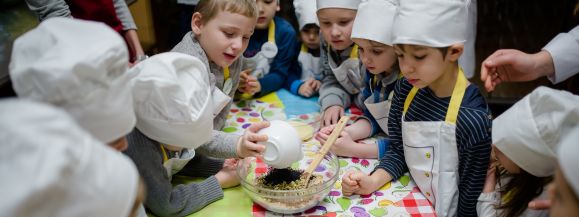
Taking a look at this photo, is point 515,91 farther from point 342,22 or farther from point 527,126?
point 527,126

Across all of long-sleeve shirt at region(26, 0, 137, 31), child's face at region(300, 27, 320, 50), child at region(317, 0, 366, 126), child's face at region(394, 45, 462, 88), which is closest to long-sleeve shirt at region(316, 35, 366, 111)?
child at region(317, 0, 366, 126)

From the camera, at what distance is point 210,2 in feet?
4.26

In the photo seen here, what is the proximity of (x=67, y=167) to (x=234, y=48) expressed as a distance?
2.65ft

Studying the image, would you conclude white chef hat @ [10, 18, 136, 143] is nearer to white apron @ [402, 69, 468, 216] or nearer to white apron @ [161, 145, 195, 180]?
white apron @ [161, 145, 195, 180]

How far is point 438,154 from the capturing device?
113 cm

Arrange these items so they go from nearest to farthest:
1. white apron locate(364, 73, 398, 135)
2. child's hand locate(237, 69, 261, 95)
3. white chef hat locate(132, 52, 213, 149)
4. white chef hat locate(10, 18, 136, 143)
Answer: white chef hat locate(10, 18, 136, 143)
white chef hat locate(132, 52, 213, 149)
white apron locate(364, 73, 398, 135)
child's hand locate(237, 69, 261, 95)

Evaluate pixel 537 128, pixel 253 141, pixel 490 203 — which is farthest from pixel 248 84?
pixel 537 128

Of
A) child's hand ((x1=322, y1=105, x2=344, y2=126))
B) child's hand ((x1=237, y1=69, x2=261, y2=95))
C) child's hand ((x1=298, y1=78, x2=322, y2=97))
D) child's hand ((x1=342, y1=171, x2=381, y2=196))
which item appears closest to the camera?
child's hand ((x1=342, y1=171, x2=381, y2=196))

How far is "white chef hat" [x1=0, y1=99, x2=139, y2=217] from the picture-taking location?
50cm

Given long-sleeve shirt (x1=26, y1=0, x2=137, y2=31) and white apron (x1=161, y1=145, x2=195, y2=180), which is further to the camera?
long-sleeve shirt (x1=26, y1=0, x2=137, y2=31)

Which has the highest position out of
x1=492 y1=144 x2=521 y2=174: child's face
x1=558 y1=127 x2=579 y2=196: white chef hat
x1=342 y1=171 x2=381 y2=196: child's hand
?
x1=558 y1=127 x2=579 y2=196: white chef hat

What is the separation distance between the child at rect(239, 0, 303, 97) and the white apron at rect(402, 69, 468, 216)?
26.5 inches

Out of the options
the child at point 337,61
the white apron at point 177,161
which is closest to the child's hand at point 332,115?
the child at point 337,61

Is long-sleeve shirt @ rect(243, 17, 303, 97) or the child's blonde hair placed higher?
the child's blonde hair
